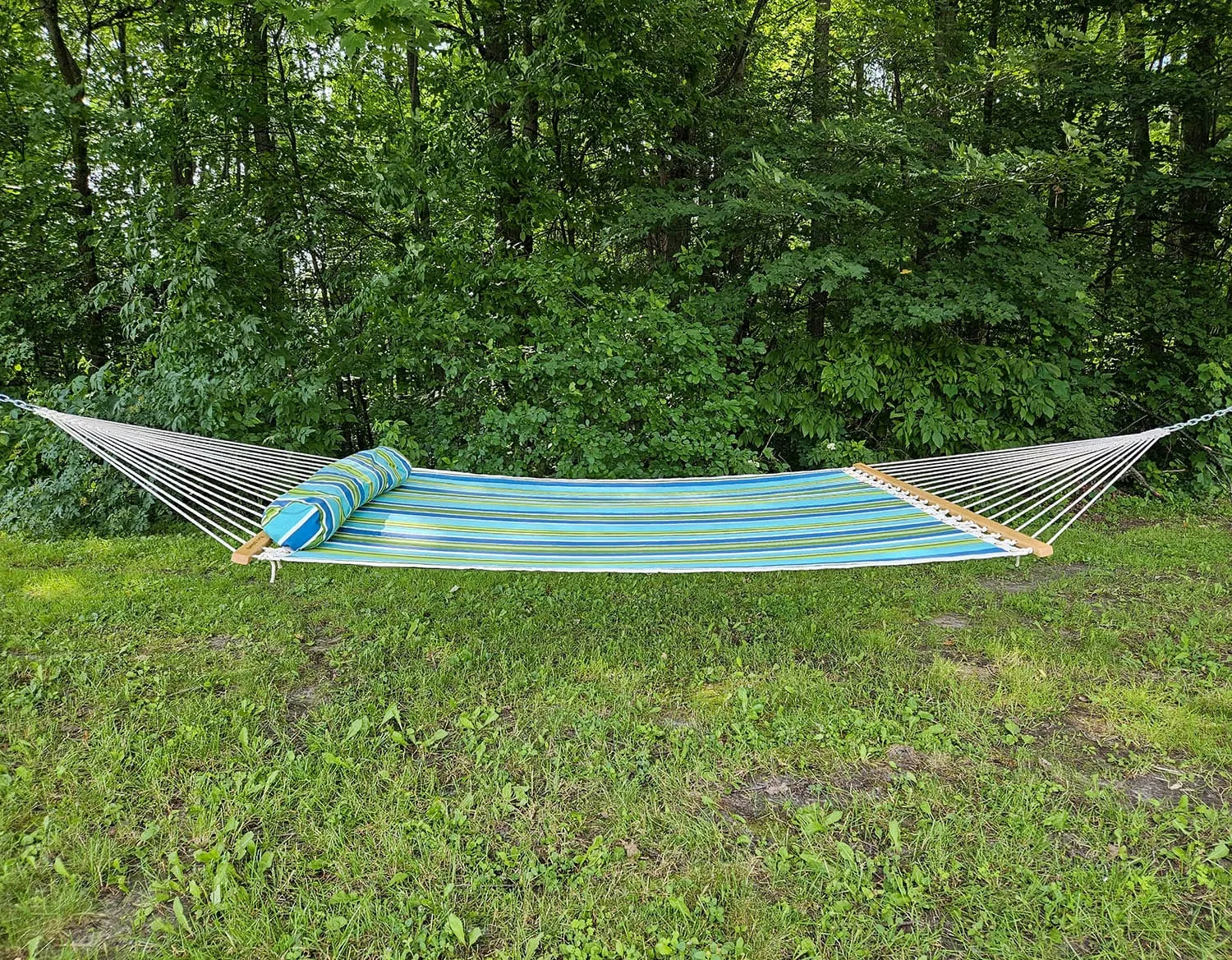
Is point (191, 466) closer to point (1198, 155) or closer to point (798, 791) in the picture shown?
point (798, 791)

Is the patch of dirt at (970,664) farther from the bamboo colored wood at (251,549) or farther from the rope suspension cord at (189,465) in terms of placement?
the rope suspension cord at (189,465)

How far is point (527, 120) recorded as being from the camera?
412cm

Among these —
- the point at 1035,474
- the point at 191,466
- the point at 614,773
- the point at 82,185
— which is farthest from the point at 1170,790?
the point at 82,185

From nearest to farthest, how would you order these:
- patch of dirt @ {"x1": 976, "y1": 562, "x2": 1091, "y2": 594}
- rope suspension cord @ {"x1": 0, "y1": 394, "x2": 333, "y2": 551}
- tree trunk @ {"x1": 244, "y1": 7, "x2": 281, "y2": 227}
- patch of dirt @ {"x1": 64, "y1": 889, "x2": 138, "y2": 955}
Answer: patch of dirt @ {"x1": 64, "y1": 889, "x2": 138, "y2": 955}, rope suspension cord @ {"x1": 0, "y1": 394, "x2": 333, "y2": 551}, patch of dirt @ {"x1": 976, "y1": 562, "x2": 1091, "y2": 594}, tree trunk @ {"x1": 244, "y1": 7, "x2": 281, "y2": 227}

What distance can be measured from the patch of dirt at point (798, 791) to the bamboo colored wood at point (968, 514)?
0.75 meters

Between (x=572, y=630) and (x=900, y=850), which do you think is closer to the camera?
(x=900, y=850)

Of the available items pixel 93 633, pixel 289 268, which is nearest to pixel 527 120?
pixel 289 268

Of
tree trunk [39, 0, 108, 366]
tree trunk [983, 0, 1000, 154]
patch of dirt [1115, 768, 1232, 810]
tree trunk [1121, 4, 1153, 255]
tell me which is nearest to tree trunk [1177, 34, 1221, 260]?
tree trunk [1121, 4, 1153, 255]

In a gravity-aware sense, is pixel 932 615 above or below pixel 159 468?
below

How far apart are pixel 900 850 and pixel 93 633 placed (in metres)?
2.85

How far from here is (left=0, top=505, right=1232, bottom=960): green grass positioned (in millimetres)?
1451

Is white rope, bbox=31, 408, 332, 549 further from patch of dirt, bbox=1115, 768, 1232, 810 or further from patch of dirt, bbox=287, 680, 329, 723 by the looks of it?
patch of dirt, bbox=1115, 768, 1232, 810

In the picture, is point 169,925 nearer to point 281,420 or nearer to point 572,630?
point 572,630

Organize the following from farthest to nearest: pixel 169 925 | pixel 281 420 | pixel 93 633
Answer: pixel 281 420, pixel 93 633, pixel 169 925
